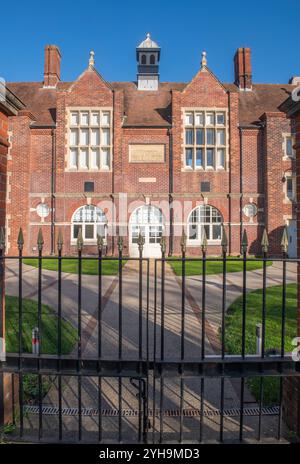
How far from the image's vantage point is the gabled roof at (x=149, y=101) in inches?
709

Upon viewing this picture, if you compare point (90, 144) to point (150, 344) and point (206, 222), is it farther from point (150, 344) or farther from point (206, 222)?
point (150, 344)

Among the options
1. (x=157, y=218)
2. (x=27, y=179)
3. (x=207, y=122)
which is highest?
(x=207, y=122)

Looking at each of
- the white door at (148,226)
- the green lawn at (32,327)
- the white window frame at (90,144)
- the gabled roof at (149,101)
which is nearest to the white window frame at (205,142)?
the gabled roof at (149,101)

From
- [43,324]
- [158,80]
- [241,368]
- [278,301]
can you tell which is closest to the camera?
[241,368]

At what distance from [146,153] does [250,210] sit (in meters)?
6.84

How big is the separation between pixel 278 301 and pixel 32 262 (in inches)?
464

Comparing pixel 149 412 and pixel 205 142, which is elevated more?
pixel 205 142

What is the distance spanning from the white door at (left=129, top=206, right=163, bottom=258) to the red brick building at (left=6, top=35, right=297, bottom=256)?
0.06 m

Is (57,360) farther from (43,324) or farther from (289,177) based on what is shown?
(289,177)

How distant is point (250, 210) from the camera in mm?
17469

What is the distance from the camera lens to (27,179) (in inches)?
685

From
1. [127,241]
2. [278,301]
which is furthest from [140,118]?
[278,301]

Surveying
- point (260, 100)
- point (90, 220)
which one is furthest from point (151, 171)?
point (260, 100)

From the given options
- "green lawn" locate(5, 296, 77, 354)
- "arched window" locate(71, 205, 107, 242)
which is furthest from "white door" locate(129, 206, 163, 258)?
"green lawn" locate(5, 296, 77, 354)
